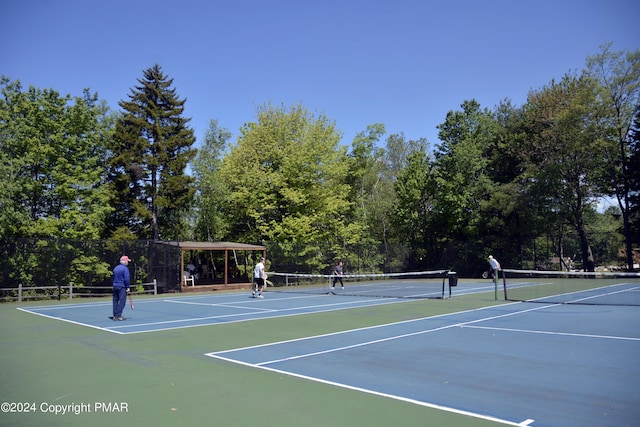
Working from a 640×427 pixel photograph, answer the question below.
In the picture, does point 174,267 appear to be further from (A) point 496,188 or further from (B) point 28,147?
(A) point 496,188

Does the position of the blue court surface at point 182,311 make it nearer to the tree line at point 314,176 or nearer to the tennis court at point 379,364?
the tennis court at point 379,364

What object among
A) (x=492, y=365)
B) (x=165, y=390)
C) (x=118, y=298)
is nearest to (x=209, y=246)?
(x=118, y=298)

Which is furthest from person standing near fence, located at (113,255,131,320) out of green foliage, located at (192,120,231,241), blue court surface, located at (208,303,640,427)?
green foliage, located at (192,120,231,241)

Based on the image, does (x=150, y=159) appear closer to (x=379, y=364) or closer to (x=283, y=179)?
(x=283, y=179)

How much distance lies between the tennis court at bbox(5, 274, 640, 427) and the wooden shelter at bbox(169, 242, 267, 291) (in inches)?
494

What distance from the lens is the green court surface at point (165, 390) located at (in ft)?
17.7

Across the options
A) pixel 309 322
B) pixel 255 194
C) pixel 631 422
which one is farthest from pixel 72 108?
pixel 631 422

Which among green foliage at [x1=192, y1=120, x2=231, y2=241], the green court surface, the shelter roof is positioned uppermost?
green foliage at [x1=192, y1=120, x2=231, y2=241]

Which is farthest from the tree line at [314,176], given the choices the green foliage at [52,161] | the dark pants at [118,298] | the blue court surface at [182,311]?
the dark pants at [118,298]

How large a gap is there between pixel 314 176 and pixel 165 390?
3128 cm

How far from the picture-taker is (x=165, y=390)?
6.59 m

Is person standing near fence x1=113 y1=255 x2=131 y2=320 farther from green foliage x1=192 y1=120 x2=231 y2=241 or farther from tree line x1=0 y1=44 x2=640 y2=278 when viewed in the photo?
green foliage x1=192 y1=120 x2=231 y2=241

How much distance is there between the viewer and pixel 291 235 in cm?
3531

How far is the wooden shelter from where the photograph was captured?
28.0m
